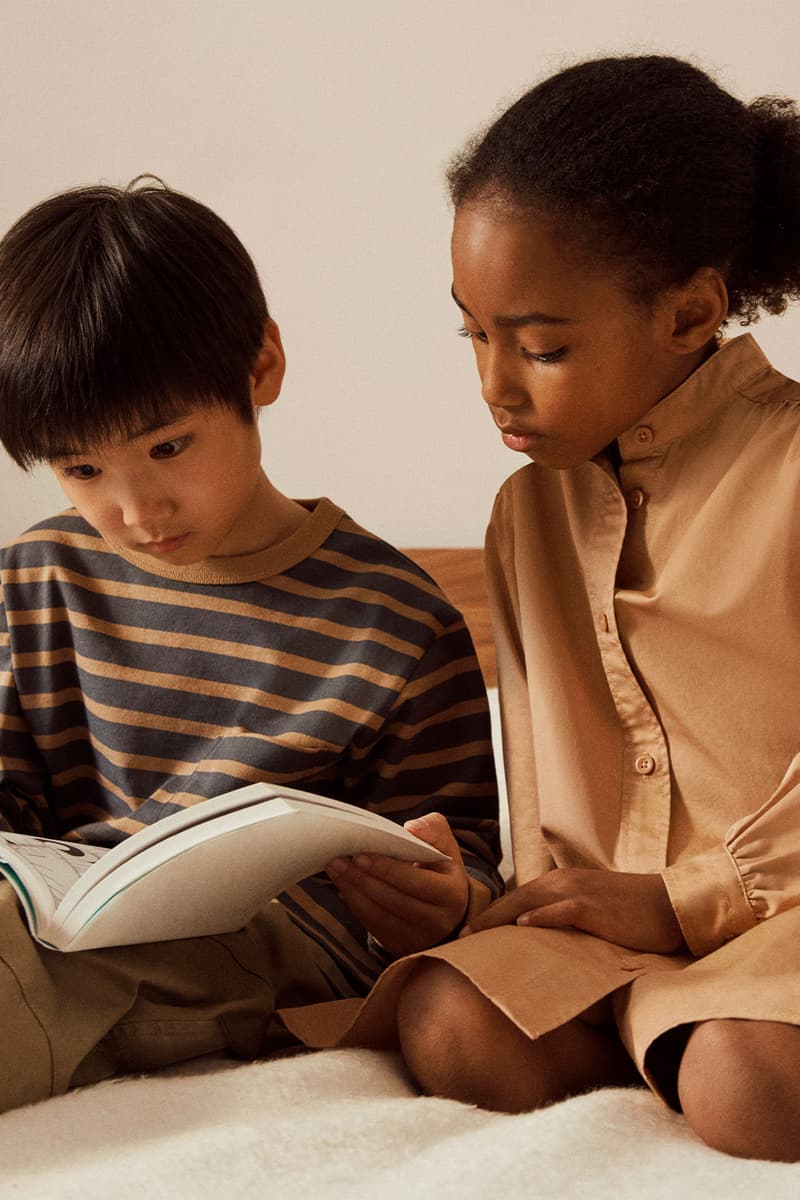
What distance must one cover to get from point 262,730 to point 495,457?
901 millimetres

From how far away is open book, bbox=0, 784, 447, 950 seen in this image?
875 mm

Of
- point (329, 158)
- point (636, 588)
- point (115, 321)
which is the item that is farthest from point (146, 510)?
point (329, 158)

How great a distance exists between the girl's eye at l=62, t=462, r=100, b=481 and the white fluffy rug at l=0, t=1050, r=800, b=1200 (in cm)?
43

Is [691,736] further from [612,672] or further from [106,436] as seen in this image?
[106,436]

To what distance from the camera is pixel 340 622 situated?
47.2 inches

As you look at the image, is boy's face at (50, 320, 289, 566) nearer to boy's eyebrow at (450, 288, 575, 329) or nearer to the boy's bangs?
the boy's bangs

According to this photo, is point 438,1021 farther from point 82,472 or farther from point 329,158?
point 329,158

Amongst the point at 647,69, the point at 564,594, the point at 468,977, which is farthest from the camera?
the point at 564,594

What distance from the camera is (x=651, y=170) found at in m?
1.01

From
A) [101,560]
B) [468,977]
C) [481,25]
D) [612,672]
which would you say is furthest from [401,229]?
[468,977]

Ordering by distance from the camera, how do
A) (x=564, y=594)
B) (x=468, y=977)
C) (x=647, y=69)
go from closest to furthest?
1. (x=468, y=977)
2. (x=647, y=69)
3. (x=564, y=594)

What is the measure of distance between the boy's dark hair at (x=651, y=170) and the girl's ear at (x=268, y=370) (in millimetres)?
186

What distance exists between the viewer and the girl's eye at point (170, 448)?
109cm

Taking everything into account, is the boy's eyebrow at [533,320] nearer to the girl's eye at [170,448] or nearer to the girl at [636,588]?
the girl at [636,588]
